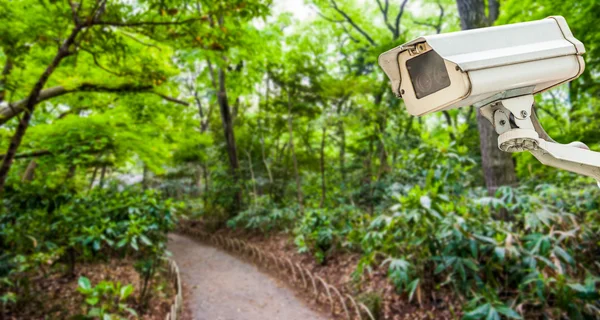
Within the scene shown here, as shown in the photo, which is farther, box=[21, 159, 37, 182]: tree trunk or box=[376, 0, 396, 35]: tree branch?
box=[376, 0, 396, 35]: tree branch

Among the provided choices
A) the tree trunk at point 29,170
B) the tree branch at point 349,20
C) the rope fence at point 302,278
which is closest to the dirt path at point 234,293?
the rope fence at point 302,278

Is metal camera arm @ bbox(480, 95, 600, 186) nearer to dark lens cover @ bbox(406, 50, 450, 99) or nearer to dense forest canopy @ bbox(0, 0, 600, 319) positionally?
dark lens cover @ bbox(406, 50, 450, 99)

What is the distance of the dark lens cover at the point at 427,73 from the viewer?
2.75 ft

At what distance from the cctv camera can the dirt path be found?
5113 mm

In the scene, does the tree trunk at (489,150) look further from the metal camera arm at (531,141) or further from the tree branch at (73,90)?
the tree branch at (73,90)

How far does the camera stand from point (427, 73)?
2.90 feet

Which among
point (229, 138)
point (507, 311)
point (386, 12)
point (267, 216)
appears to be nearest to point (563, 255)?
point (507, 311)

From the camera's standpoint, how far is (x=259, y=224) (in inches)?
406

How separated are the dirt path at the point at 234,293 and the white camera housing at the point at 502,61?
5.19 metres

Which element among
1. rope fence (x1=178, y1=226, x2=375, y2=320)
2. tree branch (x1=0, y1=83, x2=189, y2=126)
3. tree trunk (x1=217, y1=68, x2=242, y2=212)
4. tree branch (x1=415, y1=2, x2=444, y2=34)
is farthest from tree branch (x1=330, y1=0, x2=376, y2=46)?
tree branch (x1=0, y1=83, x2=189, y2=126)

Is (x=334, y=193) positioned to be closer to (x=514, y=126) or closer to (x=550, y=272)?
(x=550, y=272)

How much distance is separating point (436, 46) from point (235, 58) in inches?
167

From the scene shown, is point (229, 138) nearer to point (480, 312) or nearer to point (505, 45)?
point (480, 312)

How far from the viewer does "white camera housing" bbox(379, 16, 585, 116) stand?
76 cm
